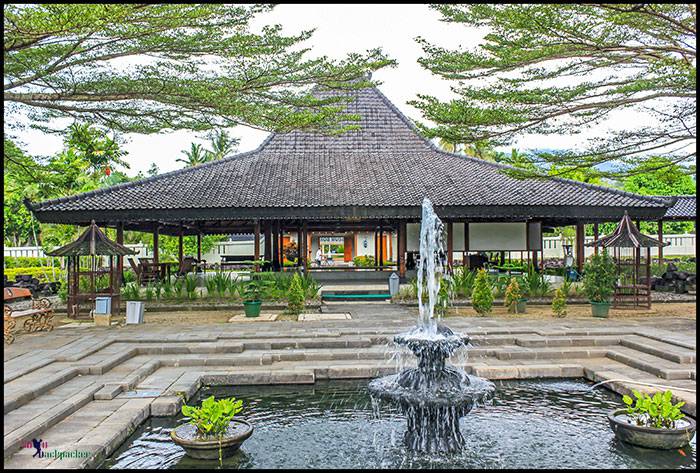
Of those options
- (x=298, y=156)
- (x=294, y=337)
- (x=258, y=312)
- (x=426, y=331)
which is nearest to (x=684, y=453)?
(x=426, y=331)

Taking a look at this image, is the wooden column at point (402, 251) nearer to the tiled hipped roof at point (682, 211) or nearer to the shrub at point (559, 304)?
the shrub at point (559, 304)

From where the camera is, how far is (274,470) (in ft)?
16.9

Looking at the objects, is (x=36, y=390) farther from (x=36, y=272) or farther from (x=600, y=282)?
(x=36, y=272)

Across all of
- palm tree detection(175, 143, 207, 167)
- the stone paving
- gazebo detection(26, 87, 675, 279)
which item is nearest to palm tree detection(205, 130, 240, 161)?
Answer: palm tree detection(175, 143, 207, 167)

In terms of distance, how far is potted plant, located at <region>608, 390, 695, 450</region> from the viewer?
5523mm

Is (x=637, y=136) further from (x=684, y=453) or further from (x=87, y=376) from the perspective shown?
(x=87, y=376)

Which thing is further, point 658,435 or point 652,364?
point 652,364

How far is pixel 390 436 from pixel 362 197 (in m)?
11.7

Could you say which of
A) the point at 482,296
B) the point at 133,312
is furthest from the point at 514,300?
the point at 133,312

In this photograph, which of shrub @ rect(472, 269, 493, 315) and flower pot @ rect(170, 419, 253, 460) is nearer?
flower pot @ rect(170, 419, 253, 460)

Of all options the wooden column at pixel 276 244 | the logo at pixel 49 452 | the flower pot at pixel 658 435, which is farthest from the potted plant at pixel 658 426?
the wooden column at pixel 276 244

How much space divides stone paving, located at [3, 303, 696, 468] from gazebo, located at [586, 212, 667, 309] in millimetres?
2246

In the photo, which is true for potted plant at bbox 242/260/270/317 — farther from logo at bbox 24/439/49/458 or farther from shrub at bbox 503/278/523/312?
logo at bbox 24/439/49/458

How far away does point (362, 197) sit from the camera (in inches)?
682
